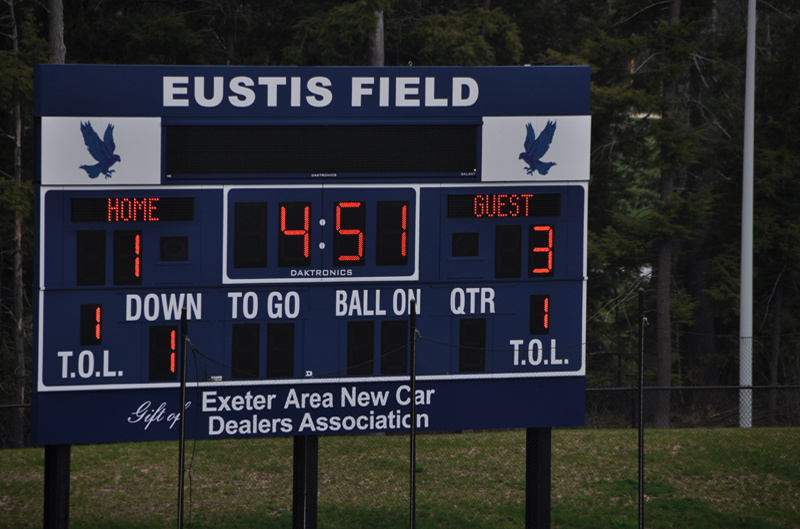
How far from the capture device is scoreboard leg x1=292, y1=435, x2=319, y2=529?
919 cm

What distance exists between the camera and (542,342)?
8758mm

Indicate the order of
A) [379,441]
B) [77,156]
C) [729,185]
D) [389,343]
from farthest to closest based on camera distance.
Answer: [729,185], [379,441], [389,343], [77,156]

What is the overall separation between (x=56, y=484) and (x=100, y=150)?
319 cm

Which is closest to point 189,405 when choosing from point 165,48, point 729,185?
point 165,48

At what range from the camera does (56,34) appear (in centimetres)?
1537

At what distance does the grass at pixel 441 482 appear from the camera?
11.4 metres

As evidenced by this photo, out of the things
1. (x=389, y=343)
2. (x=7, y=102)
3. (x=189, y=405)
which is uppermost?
(x=7, y=102)

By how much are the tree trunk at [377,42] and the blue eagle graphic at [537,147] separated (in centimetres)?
837

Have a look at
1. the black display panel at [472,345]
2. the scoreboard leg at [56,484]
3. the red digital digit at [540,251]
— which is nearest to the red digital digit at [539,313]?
the red digital digit at [540,251]

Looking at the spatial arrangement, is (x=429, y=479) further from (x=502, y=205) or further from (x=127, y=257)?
(x=127, y=257)

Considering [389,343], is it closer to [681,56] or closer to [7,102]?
[7,102]

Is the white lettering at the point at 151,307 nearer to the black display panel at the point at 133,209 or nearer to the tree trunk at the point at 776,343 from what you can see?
the black display panel at the point at 133,209

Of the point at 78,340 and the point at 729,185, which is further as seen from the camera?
the point at 729,185

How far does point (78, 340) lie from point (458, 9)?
15072 mm
